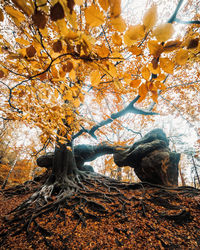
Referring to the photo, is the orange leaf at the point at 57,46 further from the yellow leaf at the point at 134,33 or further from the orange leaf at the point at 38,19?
the yellow leaf at the point at 134,33

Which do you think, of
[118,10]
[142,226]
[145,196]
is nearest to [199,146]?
[145,196]

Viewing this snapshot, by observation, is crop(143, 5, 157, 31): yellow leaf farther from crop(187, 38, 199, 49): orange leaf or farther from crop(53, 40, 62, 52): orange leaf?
crop(53, 40, 62, 52): orange leaf

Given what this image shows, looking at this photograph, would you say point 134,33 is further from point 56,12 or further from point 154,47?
point 56,12

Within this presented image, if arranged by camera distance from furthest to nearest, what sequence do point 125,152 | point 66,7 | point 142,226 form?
point 125,152 < point 142,226 < point 66,7

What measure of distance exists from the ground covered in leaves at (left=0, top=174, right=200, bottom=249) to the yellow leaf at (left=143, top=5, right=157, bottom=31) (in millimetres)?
3505

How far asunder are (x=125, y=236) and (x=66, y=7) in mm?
3788

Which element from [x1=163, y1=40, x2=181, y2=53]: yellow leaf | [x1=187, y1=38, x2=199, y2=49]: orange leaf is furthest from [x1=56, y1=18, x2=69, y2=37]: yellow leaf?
[x1=187, y1=38, x2=199, y2=49]: orange leaf

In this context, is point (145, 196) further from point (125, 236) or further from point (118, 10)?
point (118, 10)

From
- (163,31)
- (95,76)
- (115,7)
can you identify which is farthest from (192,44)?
(95,76)

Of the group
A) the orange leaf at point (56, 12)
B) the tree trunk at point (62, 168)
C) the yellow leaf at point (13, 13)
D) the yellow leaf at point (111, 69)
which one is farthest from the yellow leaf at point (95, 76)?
the tree trunk at point (62, 168)

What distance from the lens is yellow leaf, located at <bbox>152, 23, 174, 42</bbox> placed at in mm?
505

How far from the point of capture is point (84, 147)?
7.28 meters

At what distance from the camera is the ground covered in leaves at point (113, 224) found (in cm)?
236

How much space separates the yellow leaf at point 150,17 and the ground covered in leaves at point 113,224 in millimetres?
3505
